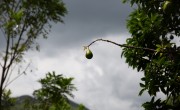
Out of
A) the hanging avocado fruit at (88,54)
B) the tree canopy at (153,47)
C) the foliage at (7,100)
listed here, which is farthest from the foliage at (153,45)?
the foliage at (7,100)

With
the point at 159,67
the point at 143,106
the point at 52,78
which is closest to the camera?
the point at 159,67

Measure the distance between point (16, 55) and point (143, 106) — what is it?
54.1 ft

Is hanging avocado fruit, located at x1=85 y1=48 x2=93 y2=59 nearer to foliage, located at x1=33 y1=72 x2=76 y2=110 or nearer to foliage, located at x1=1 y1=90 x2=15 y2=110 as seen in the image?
foliage, located at x1=33 y1=72 x2=76 y2=110

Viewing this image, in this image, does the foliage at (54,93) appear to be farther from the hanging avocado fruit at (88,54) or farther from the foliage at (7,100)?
the hanging avocado fruit at (88,54)

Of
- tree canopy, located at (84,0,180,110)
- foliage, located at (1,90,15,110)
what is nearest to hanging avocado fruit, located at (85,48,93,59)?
tree canopy, located at (84,0,180,110)

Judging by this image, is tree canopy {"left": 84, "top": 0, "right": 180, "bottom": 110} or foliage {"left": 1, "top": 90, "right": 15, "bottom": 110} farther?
foliage {"left": 1, "top": 90, "right": 15, "bottom": 110}

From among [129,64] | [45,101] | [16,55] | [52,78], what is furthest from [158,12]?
[16,55]

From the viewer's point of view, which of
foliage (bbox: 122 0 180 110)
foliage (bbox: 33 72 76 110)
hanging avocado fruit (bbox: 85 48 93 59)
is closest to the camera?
hanging avocado fruit (bbox: 85 48 93 59)

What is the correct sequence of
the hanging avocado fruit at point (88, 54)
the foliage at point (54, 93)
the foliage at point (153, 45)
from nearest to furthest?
the hanging avocado fruit at point (88, 54)
the foliage at point (153, 45)
the foliage at point (54, 93)

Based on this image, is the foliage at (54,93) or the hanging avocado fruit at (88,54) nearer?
the hanging avocado fruit at (88,54)

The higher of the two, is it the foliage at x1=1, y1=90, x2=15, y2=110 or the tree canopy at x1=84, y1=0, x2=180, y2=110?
the foliage at x1=1, y1=90, x2=15, y2=110

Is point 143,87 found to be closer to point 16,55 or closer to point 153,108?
point 153,108

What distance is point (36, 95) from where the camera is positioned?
21219mm

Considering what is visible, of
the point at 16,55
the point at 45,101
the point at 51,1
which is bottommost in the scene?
the point at 45,101
